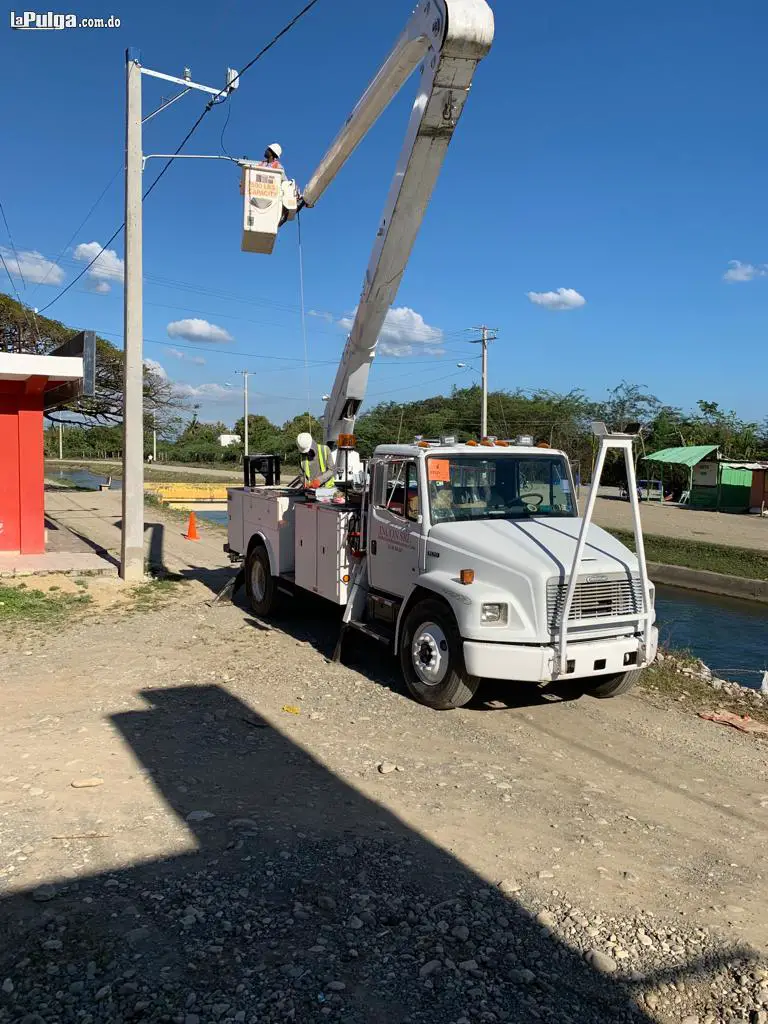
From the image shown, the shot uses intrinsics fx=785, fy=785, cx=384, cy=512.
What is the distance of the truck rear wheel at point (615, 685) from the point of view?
7.18 metres

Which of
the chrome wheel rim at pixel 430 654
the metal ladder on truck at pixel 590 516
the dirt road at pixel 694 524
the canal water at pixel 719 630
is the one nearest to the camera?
the metal ladder on truck at pixel 590 516

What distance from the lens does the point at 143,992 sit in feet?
9.98

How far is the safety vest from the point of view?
416 inches

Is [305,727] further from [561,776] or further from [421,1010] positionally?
[421,1010]

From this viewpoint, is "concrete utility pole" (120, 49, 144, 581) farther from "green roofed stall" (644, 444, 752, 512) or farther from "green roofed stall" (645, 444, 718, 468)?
"green roofed stall" (645, 444, 718, 468)

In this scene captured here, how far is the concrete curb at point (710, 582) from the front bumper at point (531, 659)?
45.3 ft

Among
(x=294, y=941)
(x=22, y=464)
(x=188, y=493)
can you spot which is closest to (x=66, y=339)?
(x=188, y=493)

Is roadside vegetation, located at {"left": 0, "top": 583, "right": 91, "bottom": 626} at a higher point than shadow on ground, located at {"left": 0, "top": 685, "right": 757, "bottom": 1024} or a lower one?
lower

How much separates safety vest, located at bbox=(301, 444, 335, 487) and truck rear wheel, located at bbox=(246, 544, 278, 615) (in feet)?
3.91

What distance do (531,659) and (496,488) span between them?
81.4 inches

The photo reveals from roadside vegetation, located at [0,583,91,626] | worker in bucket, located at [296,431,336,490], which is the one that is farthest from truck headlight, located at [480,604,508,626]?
roadside vegetation, located at [0,583,91,626]

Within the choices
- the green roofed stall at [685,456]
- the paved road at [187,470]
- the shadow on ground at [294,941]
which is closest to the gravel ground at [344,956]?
the shadow on ground at [294,941]

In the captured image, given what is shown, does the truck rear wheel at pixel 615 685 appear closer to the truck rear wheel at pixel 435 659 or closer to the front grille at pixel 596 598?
the front grille at pixel 596 598

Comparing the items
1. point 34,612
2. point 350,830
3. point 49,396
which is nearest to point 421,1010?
point 350,830
